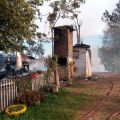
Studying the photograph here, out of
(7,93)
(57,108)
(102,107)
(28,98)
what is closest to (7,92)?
(7,93)

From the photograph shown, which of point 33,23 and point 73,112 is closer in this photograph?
point 73,112

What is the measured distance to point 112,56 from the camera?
86.6 meters

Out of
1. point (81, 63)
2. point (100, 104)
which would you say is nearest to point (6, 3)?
point (100, 104)

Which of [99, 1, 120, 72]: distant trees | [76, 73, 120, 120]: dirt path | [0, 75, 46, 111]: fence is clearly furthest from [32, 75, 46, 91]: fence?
[99, 1, 120, 72]: distant trees

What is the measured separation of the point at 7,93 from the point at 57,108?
9.21 ft

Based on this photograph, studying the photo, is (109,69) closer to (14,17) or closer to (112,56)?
(112,56)

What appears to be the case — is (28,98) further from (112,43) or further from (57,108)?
(112,43)

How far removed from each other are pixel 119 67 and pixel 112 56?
8063 millimetres

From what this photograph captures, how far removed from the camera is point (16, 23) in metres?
18.0

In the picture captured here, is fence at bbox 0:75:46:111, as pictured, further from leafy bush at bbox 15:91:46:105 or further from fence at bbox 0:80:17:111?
leafy bush at bbox 15:91:46:105

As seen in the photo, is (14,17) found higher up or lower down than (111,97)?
higher up

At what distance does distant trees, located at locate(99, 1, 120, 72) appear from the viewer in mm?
68938

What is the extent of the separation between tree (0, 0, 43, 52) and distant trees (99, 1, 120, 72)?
4946 cm

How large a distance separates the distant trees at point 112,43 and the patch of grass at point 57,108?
46866 mm
